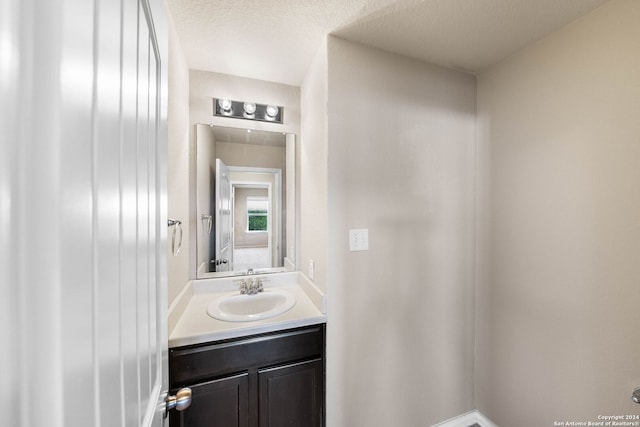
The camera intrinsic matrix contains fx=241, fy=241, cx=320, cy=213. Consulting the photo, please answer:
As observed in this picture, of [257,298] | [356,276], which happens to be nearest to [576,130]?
[356,276]

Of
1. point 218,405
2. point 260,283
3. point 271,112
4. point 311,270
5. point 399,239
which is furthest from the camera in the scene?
point 271,112

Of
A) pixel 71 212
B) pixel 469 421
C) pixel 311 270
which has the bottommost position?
pixel 469 421

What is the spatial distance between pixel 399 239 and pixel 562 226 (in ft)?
2.71

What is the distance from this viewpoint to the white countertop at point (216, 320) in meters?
1.18

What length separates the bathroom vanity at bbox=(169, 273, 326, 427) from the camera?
1.15 m

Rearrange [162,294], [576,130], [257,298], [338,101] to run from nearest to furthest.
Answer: [162,294] → [576,130] → [338,101] → [257,298]

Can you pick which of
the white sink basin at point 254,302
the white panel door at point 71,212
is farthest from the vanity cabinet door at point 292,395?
the white panel door at point 71,212

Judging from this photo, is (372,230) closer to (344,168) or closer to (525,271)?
(344,168)

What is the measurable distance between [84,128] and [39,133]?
0.27ft

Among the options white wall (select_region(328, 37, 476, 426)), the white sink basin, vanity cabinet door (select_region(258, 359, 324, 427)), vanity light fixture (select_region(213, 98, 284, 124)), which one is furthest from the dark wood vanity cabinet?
vanity light fixture (select_region(213, 98, 284, 124))

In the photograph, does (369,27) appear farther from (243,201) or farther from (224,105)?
(243,201)

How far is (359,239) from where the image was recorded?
142 centimetres

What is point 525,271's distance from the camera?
56.9 inches

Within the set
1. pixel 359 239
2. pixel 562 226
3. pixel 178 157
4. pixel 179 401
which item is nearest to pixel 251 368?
pixel 179 401
